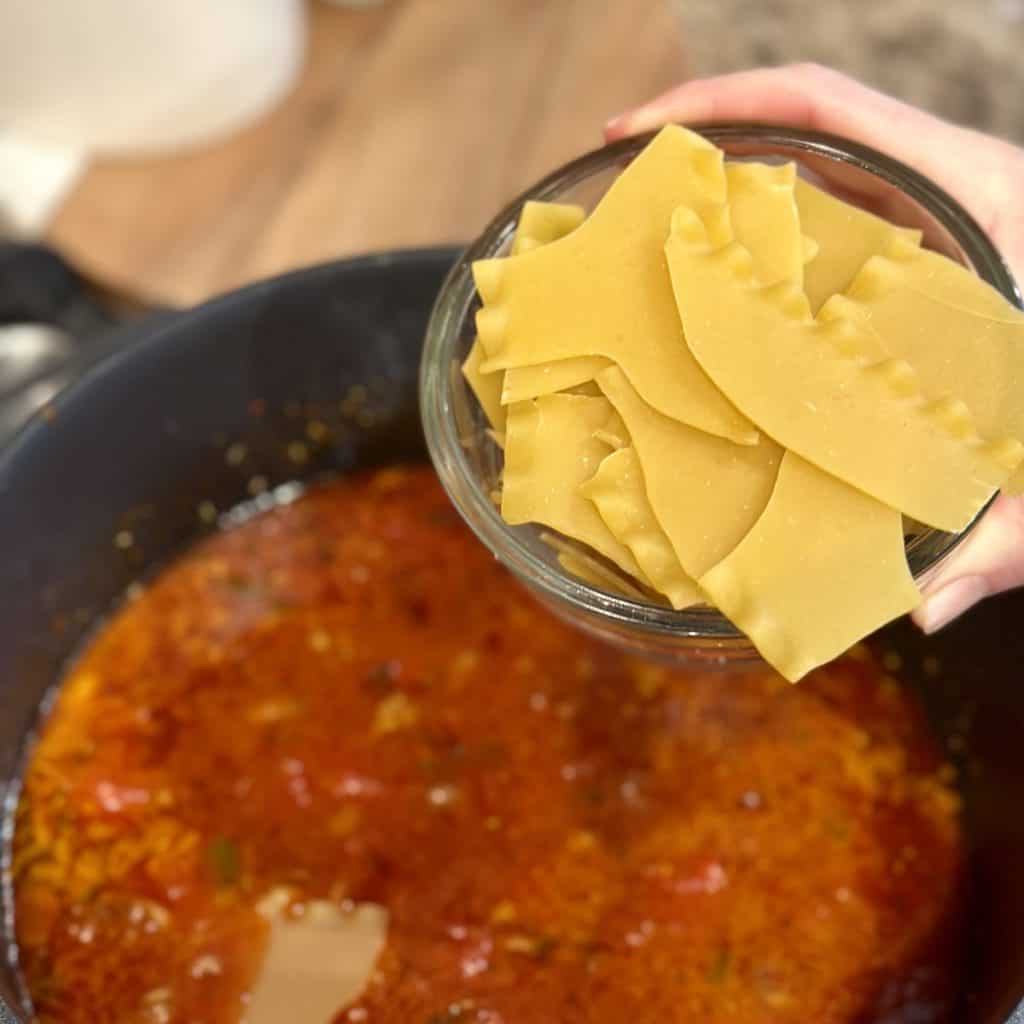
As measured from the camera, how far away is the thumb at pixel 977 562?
725mm

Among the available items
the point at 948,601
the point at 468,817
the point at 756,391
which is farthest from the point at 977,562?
the point at 468,817

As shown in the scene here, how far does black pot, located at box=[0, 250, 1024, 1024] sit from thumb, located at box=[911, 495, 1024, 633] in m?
0.19

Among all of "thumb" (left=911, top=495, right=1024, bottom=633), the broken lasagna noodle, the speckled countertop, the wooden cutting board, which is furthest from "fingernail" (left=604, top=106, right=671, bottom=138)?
the speckled countertop

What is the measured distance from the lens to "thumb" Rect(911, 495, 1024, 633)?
725mm

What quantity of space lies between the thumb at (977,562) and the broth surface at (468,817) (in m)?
0.29

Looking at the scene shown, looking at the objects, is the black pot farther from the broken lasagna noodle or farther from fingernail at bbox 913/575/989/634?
the broken lasagna noodle

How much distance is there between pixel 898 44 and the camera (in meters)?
1.77

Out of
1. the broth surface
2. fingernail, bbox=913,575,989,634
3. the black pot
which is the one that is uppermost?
fingernail, bbox=913,575,989,634

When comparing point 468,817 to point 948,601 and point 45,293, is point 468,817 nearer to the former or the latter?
point 948,601

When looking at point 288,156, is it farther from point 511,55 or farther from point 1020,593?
point 1020,593

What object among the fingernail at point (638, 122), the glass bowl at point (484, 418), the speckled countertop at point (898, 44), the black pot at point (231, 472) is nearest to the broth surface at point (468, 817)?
the black pot at point (231, 472)

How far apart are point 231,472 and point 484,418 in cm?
41

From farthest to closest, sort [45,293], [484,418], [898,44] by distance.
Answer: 1. [898,44]
2. [45,293]
3. [484,418]

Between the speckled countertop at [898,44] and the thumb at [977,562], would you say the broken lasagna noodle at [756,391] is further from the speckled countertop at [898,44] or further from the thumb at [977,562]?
the speckled countertop at [898,44]
